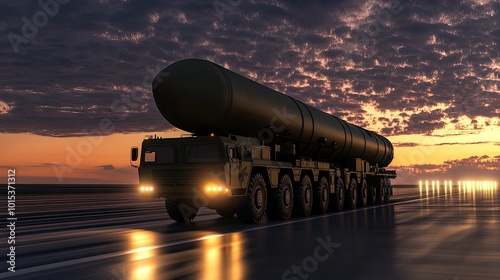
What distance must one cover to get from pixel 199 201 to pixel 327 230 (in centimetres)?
376

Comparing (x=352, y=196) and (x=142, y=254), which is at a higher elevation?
(x=352, y=196)

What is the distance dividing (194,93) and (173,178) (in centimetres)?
238

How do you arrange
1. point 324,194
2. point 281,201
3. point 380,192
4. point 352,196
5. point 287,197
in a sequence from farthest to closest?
point 380,192 → point 352,196 → point 324,194 → point 287,197 → point 281,201

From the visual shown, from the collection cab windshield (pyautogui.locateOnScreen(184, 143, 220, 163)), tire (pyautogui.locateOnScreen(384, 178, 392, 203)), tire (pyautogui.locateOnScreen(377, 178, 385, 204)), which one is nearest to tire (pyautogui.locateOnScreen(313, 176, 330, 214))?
cab windshield (pyautogui.locateOnScreen(184, 143, 220, 163))

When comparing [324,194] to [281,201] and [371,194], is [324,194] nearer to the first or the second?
[281,201]

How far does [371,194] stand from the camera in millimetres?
29531

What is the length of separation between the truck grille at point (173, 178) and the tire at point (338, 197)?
9305mm

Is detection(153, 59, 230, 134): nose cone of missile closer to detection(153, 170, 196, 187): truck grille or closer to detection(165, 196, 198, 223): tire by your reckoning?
detection(153, 170, 196, 187): truck grille

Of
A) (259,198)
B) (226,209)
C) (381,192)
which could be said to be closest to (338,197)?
(226,209)

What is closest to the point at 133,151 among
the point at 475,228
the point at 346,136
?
the point at 475,228

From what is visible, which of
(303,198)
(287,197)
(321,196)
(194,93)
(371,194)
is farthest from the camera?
(371,194)

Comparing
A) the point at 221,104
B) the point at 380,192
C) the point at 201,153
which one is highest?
the point at 221,104

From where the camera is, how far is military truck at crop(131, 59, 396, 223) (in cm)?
1582

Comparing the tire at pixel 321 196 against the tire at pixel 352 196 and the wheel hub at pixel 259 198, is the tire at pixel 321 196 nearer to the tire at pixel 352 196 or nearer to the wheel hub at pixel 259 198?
the tire at pixel 352 196
